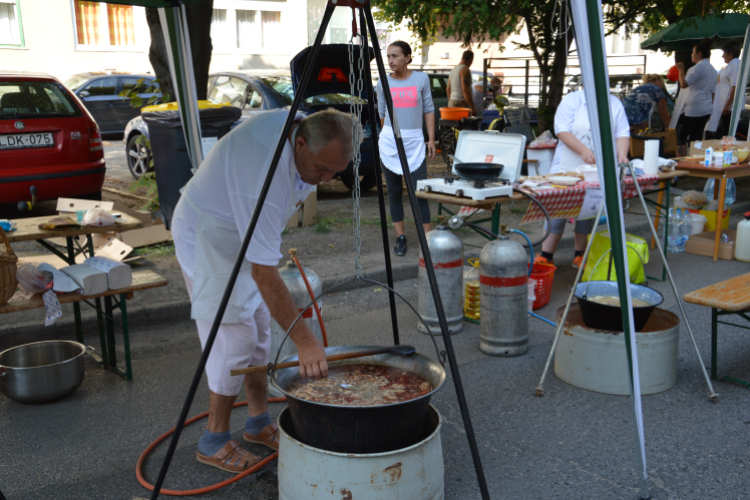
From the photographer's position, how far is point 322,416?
245 centimetres

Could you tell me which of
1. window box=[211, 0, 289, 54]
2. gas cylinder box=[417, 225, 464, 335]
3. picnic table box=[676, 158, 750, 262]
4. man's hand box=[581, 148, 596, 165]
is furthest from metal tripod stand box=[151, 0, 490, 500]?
window box=[211, 0, 289, 54]

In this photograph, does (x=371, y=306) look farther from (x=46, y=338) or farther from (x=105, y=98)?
(x=105, y=98)

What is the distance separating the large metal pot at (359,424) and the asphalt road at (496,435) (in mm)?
536

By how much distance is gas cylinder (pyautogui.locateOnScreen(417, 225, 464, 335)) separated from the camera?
15.4ft

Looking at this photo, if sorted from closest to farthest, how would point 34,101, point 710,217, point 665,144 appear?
point 34,101, point 710,217, point 665,144

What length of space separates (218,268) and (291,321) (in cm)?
51

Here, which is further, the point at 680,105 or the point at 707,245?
the point at 680,105

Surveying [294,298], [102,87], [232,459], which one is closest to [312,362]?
[232,459]

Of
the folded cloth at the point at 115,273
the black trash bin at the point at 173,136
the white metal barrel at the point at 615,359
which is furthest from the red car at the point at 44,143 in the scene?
the white metal barrel at the point at 615,359

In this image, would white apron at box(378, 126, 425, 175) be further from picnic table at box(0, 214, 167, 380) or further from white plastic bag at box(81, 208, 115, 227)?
white plastic bag at box(81, 208, 115, 227)

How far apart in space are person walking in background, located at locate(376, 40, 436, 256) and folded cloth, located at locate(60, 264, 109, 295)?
312 cm

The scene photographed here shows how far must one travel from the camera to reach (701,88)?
1084 cm

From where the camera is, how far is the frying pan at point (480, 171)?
16.6 ft

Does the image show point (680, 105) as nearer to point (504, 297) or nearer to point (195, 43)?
point (195, 43)
